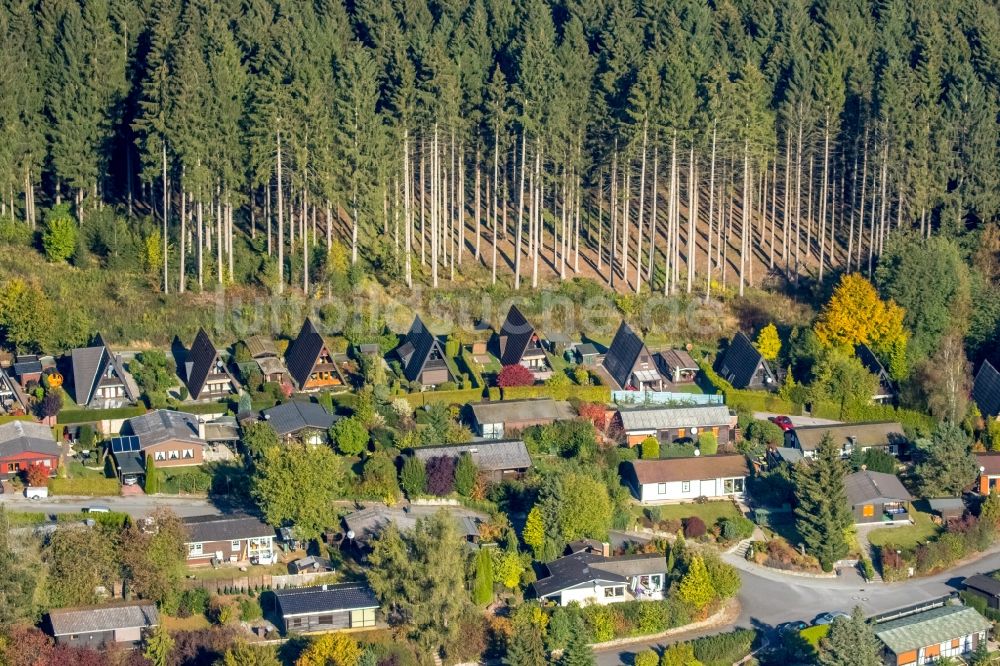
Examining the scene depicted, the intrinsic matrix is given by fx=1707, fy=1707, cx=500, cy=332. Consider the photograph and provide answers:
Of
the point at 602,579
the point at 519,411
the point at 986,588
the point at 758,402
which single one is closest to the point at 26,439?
the point at 519,411

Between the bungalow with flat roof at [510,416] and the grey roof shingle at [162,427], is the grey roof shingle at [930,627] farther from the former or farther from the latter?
the grey roof shingle at [162,427]

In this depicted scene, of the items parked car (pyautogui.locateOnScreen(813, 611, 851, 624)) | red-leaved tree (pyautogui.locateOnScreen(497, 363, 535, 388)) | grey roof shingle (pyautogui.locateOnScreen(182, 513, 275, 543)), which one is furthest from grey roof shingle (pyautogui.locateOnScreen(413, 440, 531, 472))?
parked car (pyautogui.locateOnScreen(813, 611, 851, 624))

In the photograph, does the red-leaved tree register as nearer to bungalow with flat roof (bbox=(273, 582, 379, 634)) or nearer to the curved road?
the curved road

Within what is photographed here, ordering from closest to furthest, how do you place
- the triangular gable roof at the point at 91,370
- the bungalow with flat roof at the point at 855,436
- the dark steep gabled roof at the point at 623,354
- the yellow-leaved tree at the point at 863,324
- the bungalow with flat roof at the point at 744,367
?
the triangular gable roof at the point at 91,370 < the bungalow with flat roof at the point at 855,436 < the dark steep gabled roof at the point at 623,354 < the bungalow with flat roof at the point at 744,367 < the yellow-leaved tree at the point at 863,324

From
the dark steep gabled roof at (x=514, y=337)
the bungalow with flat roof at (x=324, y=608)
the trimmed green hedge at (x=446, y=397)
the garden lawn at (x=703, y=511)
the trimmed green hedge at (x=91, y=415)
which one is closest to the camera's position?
the bungalow with flat roof at (x=324, y=608)

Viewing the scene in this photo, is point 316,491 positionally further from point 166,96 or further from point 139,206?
point 139,206

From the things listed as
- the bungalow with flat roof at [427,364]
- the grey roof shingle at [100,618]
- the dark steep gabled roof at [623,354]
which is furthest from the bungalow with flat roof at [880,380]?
the grey roof shingle at [100,618]

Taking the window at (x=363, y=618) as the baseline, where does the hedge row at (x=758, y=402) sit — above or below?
above
